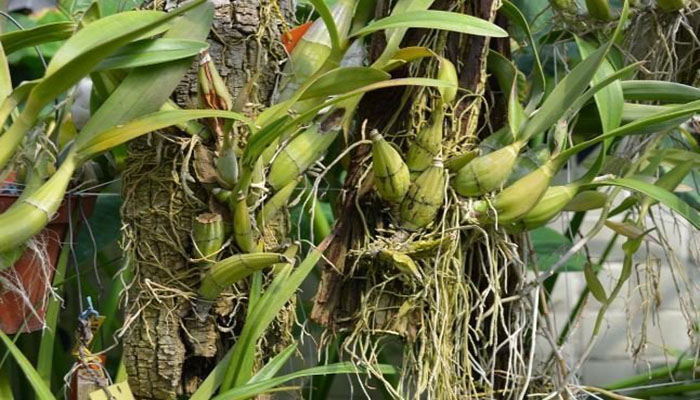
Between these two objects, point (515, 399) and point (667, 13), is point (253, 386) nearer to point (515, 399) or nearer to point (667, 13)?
point (515, 399)

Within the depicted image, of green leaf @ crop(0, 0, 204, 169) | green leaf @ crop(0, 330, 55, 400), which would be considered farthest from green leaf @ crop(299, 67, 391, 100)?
green leaf @ crop(0, 330, 55, 400)

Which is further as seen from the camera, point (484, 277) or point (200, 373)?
point (484, 277)

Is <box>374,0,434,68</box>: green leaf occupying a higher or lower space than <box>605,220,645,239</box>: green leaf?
higher

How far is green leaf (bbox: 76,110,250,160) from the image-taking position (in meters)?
0.73

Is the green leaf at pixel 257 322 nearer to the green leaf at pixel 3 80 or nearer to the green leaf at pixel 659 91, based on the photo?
the green leaf at pixel 3 80

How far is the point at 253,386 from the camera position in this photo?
2.52ft

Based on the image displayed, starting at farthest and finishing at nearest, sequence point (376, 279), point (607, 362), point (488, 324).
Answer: point (607, 362)
point (488, 324)
point (376, 279)

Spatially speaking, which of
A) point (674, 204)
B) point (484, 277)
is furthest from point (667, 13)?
point (484, 277)

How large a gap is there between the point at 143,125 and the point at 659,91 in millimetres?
569

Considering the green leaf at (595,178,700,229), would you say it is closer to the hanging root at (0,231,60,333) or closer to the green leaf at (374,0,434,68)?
the green leaf at (374,0,434,68)

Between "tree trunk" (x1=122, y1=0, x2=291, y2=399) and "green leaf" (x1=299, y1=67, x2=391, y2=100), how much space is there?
60 millimetres

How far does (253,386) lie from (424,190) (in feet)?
0.86

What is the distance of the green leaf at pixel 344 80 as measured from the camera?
2.57 feet

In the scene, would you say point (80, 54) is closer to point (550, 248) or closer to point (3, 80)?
point (3, 80)
